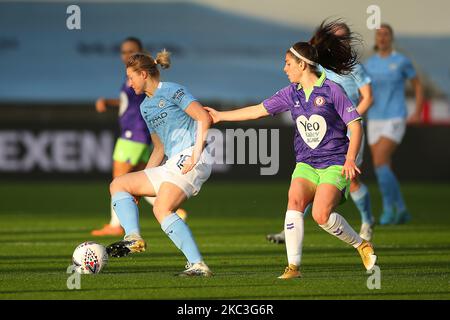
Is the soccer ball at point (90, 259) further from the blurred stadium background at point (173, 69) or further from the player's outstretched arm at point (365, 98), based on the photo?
the blurred stadium background at point (173, 69)

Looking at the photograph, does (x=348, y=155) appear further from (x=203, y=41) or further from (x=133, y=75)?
(x=203, y=41)

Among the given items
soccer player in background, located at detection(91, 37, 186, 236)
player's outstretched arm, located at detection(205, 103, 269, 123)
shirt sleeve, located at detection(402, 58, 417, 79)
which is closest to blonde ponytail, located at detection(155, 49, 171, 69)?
player's outstretched arm, located at detection(205, 103, 269, 123)

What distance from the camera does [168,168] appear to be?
866 cm

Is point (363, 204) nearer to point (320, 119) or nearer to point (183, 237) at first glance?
point (320, 119)

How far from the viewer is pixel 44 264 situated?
949 cm

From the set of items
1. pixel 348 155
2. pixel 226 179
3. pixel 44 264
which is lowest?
pixel 226 179

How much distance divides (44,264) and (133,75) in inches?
74.1

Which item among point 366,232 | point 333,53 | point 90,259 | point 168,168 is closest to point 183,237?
point 168,168

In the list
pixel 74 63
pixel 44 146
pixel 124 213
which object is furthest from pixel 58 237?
pixel 74 63

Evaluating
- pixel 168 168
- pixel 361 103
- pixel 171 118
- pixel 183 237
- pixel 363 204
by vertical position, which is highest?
pixel 171 118

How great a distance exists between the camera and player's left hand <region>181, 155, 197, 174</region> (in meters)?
8.46

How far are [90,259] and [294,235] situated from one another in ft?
5.11

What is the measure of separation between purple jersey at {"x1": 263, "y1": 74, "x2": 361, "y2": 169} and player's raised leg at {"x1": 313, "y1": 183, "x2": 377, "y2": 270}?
25 centimetres

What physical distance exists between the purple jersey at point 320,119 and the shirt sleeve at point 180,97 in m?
0.68
